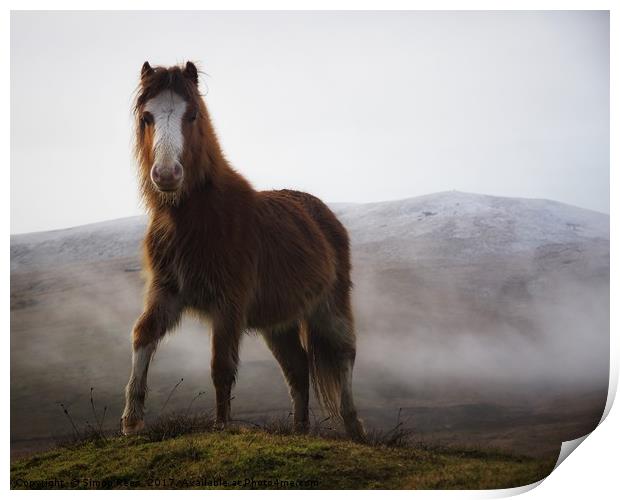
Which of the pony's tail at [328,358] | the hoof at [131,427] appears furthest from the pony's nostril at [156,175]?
the pony's tail at [328,358]

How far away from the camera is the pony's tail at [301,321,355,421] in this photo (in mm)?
6215

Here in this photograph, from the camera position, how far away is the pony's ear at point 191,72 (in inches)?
204

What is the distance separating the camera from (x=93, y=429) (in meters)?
5.30

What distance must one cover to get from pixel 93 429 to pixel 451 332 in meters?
2.61

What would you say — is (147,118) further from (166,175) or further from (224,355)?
(224,355)

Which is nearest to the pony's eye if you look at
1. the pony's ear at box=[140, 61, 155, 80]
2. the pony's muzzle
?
the pony's ear at box=[140, 61, 155, 80]

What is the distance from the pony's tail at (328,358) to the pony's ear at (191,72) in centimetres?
209

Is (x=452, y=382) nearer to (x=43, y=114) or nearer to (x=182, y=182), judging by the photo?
(x=182, y=182)

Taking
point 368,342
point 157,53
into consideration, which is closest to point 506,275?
point 368,342

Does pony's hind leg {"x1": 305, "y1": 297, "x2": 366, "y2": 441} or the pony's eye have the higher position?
the pony's eye

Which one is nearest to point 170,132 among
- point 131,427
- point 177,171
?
point 177,171

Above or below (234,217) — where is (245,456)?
below

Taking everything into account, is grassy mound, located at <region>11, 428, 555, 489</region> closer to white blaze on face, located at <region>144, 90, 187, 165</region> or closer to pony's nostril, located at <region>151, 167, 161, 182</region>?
pony's nostril, located at <region>151, 167, 161, 182</region>

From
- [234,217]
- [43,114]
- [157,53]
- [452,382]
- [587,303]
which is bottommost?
[452,382]
